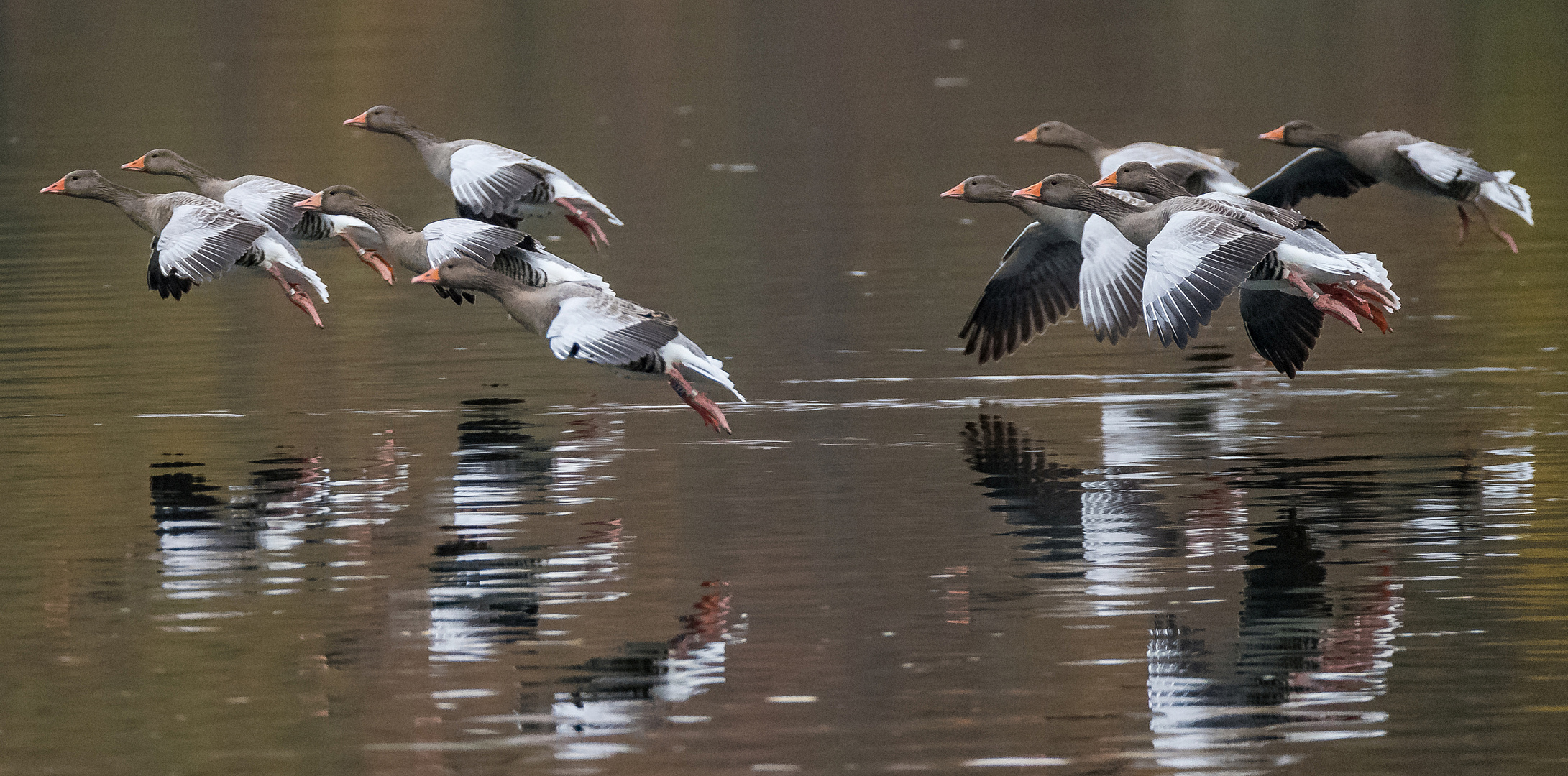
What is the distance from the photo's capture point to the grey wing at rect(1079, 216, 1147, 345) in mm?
18812

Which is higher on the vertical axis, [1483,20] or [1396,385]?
[1483,20]

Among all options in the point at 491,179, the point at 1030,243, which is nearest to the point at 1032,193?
the point at 1030,243

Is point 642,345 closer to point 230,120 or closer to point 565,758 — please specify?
point 565,758

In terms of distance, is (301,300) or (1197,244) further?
(301,300)

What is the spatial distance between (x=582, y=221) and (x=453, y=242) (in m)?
3.73

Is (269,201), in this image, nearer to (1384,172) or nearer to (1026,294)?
(1026,294)

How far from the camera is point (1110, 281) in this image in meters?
19.0

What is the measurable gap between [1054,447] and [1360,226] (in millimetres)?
13594

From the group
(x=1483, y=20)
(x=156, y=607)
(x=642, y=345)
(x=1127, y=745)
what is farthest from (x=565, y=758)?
(x=1483, y=20)

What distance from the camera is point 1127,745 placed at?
33.5 feet

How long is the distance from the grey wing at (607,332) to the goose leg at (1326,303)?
4687 millimetres

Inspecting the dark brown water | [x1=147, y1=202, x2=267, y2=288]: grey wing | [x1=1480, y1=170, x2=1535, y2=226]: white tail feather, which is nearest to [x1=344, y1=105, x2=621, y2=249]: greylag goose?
the dark brown water

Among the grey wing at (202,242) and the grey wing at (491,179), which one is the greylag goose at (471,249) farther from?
the grey wing at (491,179)

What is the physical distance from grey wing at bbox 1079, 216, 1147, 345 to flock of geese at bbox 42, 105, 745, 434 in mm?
3077
